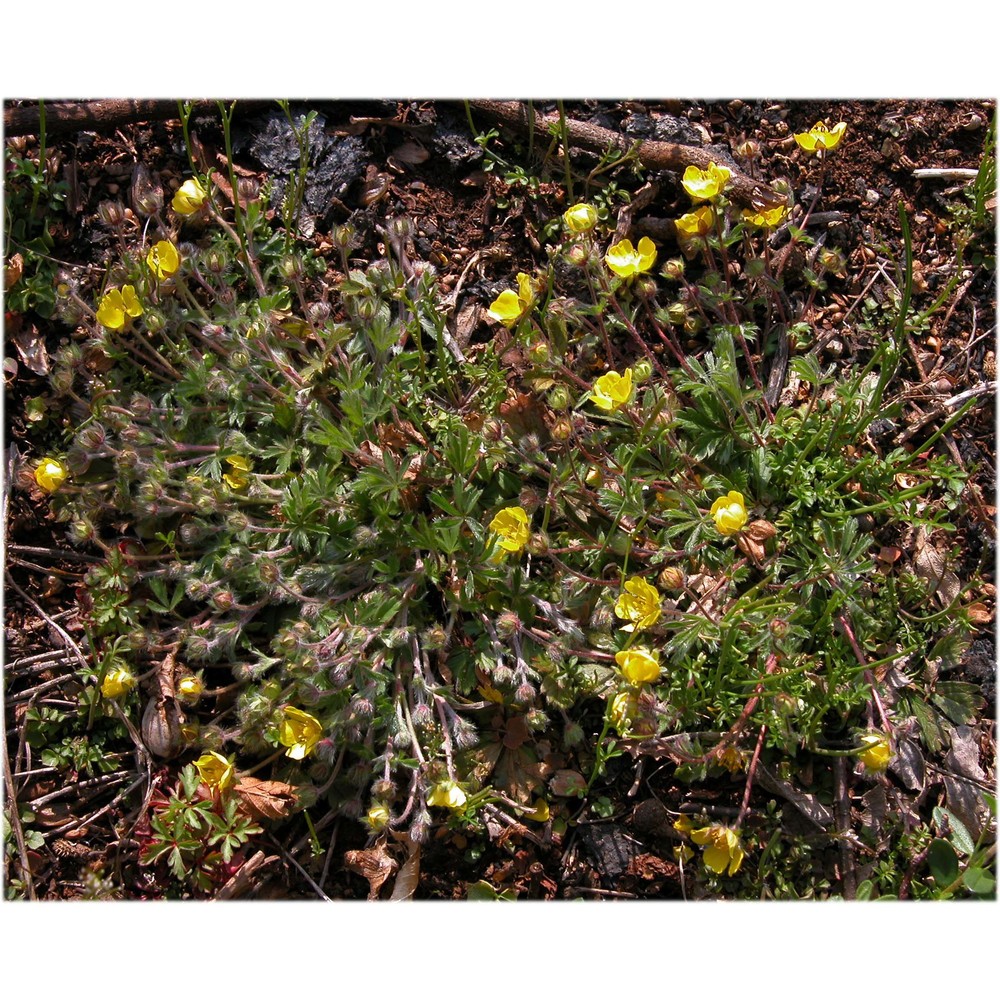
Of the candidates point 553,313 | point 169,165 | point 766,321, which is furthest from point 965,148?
point 169,165

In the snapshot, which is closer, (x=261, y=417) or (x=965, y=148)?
(x=261, y=417)

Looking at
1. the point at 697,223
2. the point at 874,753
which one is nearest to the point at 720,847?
the point at 874,753

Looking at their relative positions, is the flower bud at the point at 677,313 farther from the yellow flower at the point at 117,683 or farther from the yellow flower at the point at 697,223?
the yellow flower at the point at 117,683

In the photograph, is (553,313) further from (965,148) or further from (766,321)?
(965,148)

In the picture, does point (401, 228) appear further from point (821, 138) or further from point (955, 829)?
point (955, 829)

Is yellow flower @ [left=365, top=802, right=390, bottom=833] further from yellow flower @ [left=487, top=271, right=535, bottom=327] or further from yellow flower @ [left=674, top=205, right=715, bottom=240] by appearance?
yellow flower @ [left=674, top=205, right=715, bottom=240]

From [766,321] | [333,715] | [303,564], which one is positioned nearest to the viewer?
[333,715]
